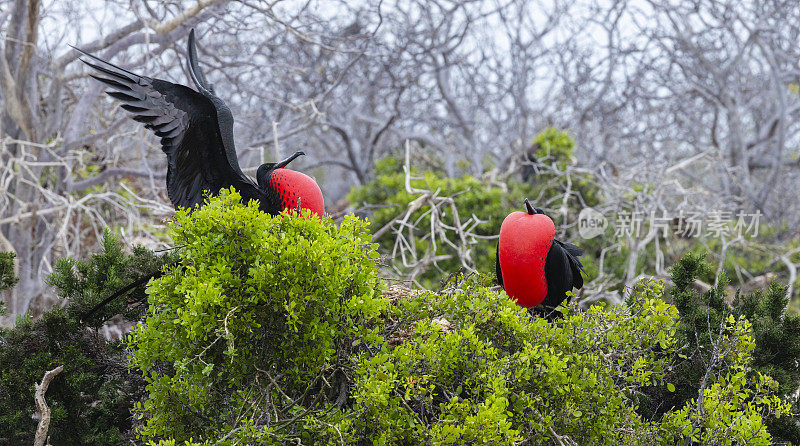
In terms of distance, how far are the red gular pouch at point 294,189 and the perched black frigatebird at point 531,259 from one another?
66 cm

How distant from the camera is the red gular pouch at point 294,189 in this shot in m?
2.52

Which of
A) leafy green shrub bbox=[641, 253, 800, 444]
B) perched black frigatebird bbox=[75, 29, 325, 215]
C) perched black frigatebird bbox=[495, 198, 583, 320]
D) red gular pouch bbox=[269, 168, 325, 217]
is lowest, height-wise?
leafy green shrub bbox=[641, 253, 800, 444]

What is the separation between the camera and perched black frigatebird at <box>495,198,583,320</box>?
245 centimetres

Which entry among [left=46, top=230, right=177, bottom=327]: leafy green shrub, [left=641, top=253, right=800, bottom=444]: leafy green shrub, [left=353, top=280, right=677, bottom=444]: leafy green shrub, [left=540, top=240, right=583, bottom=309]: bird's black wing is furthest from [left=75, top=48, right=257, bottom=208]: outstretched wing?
[left=641, top=253, right=800, bottom=444]: leafy green shrub

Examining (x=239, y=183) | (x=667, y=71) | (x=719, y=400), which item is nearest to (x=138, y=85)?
(x=239, y=183)

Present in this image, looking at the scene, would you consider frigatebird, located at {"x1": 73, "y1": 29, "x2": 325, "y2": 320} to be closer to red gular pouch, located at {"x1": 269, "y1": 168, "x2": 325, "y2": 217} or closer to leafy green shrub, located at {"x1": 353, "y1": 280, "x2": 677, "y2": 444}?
red gular pouch, located at {"x1": 269, "y1": 168, "x2": 325, "y2": 217}

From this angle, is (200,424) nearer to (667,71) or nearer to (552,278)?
(552,278)

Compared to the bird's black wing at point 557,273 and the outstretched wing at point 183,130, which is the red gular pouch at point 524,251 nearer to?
the bird's black wing at point 557,273

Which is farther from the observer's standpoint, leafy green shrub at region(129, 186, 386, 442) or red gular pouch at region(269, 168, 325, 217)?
red gular pouch at region(269, 168, 325, 217)

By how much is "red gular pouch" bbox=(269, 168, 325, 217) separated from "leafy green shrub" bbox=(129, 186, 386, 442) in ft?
2.14

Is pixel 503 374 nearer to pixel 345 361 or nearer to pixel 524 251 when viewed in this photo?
pixel 345 361

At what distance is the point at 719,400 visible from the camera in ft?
6.28

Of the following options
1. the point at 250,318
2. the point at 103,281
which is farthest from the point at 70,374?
the point at 250,318

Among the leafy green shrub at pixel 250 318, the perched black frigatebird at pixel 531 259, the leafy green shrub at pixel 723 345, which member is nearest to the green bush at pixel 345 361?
the leafy green shrub at pixel 250 318
